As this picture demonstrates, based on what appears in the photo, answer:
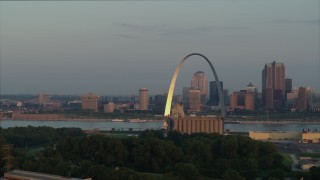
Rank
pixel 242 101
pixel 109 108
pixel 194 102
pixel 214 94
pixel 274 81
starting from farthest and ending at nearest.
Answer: pixel 214 94 → pixel 274 81 → pixel 242 101 → pixel 109 108 → pixel 194 102

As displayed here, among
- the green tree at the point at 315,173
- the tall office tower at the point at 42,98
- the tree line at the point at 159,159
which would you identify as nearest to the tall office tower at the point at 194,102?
the tall office tower at the point at 42,98

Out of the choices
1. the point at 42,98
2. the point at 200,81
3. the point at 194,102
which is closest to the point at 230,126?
the point at 194,102

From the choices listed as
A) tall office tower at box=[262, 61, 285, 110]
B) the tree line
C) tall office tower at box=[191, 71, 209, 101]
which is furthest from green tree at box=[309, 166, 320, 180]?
tall office tower at box=[191, 71, 209, 101]

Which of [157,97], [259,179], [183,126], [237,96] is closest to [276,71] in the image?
[237,96]

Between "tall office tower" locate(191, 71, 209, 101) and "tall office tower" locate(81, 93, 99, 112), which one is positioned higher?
"tall office tower" locate(191, 71, 209, 101)

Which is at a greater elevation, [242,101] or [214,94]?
[214,94]

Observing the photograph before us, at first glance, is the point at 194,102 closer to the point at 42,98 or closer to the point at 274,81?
the point at 274,81

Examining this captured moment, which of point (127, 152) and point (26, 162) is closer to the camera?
point (26, 162)

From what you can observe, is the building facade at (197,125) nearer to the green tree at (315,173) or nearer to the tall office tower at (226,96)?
the green tree at (315,173)

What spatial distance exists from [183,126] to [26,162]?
16.5 meters

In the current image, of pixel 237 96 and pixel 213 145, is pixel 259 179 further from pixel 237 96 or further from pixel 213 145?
pixel 237 96

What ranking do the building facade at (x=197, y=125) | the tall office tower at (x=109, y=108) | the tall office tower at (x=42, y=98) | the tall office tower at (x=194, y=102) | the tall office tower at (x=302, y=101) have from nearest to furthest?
the building facade at (x=197, y=125), the tall office tower at (x=194, y=102), the tall office tower at (x=302, y=101), the tall office tower at (x=109, y=108), the tall office tower at (x=42, y=98)

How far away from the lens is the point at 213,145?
21.3 m

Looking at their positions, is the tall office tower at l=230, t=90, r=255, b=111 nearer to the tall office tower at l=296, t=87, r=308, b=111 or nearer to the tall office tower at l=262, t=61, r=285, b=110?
the tall office tower at l=262, t=61, r=285, b=110
